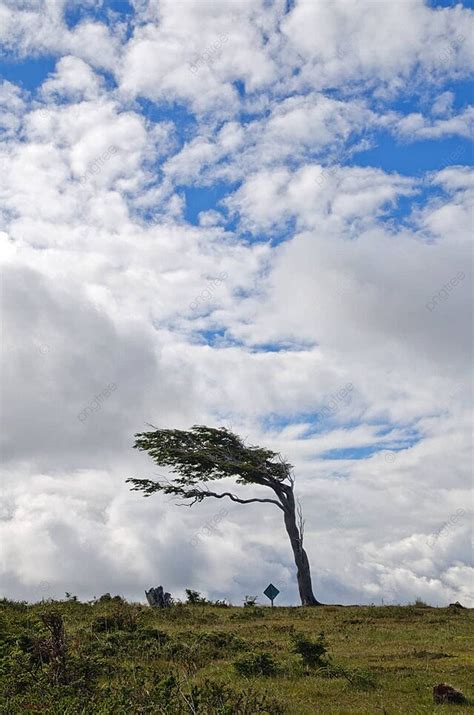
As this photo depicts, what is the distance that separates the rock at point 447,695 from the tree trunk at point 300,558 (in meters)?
23.3

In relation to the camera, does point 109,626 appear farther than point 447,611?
No

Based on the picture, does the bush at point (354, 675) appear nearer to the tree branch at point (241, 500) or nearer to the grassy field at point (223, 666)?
the grassy field at point (223, 666)

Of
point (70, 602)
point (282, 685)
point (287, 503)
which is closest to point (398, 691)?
point (282, 685)

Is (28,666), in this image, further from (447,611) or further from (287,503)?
(287,503)

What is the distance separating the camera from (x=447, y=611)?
27.3m

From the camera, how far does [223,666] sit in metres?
14.0

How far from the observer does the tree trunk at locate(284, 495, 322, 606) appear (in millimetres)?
34406

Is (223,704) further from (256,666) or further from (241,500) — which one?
(241,500)

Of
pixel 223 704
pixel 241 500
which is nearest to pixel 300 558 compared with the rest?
pixel 241 500

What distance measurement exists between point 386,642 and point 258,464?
58.1 ft

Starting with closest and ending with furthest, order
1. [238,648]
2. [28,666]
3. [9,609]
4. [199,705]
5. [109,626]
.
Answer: [199,705] < [28,666] < [238,648] < [109,626] < [9,609]

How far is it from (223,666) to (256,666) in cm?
110

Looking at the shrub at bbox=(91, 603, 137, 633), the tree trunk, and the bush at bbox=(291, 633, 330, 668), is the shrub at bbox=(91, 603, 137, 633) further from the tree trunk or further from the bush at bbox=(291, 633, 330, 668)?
the tree trunk

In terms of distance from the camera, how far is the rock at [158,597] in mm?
27297
